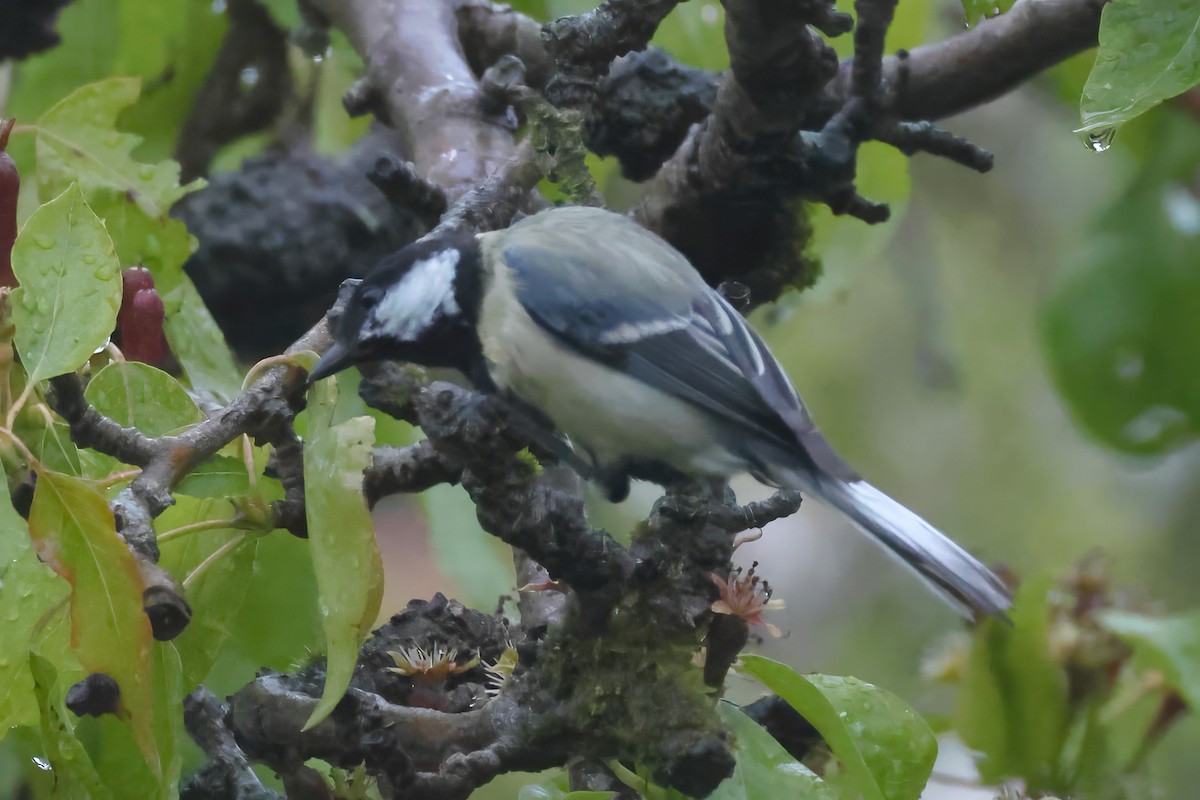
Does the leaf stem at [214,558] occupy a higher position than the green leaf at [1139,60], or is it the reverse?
the green leaf at [1139,60]

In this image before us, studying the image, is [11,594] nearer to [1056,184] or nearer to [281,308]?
[281,308]

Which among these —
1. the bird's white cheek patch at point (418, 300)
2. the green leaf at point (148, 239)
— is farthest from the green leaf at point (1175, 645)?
the green leaf at point (148, 239)

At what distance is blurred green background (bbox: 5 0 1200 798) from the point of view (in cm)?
126

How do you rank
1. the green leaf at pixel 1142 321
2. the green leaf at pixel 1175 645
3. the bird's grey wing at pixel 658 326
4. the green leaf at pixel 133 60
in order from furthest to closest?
the green leaf at pixel 1142 321, the green leaf at pixel 133 60, the green leaf at pixel 1175 645, the bird's grey wing at pixel 658 326

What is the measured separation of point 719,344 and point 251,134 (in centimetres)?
108

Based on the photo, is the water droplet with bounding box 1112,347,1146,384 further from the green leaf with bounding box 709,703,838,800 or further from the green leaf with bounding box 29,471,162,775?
the green leaf with bounding box 29,471,162,775

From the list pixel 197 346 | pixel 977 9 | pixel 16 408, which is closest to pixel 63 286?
pixel 16 408

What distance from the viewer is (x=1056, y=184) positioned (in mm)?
2939

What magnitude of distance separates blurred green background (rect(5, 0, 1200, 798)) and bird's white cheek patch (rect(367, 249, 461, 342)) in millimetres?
369

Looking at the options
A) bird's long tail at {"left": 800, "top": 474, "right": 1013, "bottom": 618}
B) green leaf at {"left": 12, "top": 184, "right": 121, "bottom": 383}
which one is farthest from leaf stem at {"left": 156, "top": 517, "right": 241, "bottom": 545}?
bird's long tail at {"left": 800, "top": 474, "right": 1013, "bottom": 618}

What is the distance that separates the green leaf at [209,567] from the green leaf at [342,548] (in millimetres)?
136

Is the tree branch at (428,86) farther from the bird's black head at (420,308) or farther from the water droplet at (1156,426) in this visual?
the water droplet at (1156,426)

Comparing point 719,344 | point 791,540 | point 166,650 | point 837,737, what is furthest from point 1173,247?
point 791,540

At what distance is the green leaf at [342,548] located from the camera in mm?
530
